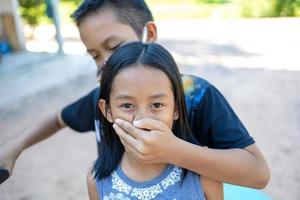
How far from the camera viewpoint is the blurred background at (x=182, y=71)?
8.66 feet

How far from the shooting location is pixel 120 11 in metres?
1.21

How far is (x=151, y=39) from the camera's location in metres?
1.20

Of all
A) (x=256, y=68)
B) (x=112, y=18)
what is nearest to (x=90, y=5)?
(x=112, y=18)

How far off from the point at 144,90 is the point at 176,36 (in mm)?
6754

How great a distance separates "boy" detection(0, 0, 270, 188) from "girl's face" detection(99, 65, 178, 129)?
0.17 ft

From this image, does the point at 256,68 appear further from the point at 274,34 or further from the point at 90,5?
the point at 90,5

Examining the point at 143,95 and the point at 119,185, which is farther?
the point at 119,185

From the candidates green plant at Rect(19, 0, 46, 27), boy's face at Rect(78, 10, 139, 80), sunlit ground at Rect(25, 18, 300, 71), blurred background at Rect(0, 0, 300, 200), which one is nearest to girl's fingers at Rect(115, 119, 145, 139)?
boy's face at Rect(78, 10, 139, 80)

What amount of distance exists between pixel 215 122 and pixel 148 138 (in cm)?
29

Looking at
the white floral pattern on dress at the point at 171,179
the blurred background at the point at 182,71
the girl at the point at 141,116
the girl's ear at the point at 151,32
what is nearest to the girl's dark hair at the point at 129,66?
the girl at the point at 141,116

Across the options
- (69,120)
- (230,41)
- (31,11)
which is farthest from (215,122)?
(31,11)

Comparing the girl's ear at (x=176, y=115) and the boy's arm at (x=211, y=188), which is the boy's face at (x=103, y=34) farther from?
the boy's arm at (x=211, y=188)

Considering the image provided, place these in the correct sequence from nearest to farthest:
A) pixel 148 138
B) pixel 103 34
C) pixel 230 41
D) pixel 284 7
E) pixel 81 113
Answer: pixel 148 138
pixel 103 34
pixel 81 113
pixel 230 41
pixel 284 7

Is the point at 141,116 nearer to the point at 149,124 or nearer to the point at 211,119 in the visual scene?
the point at 149,124
